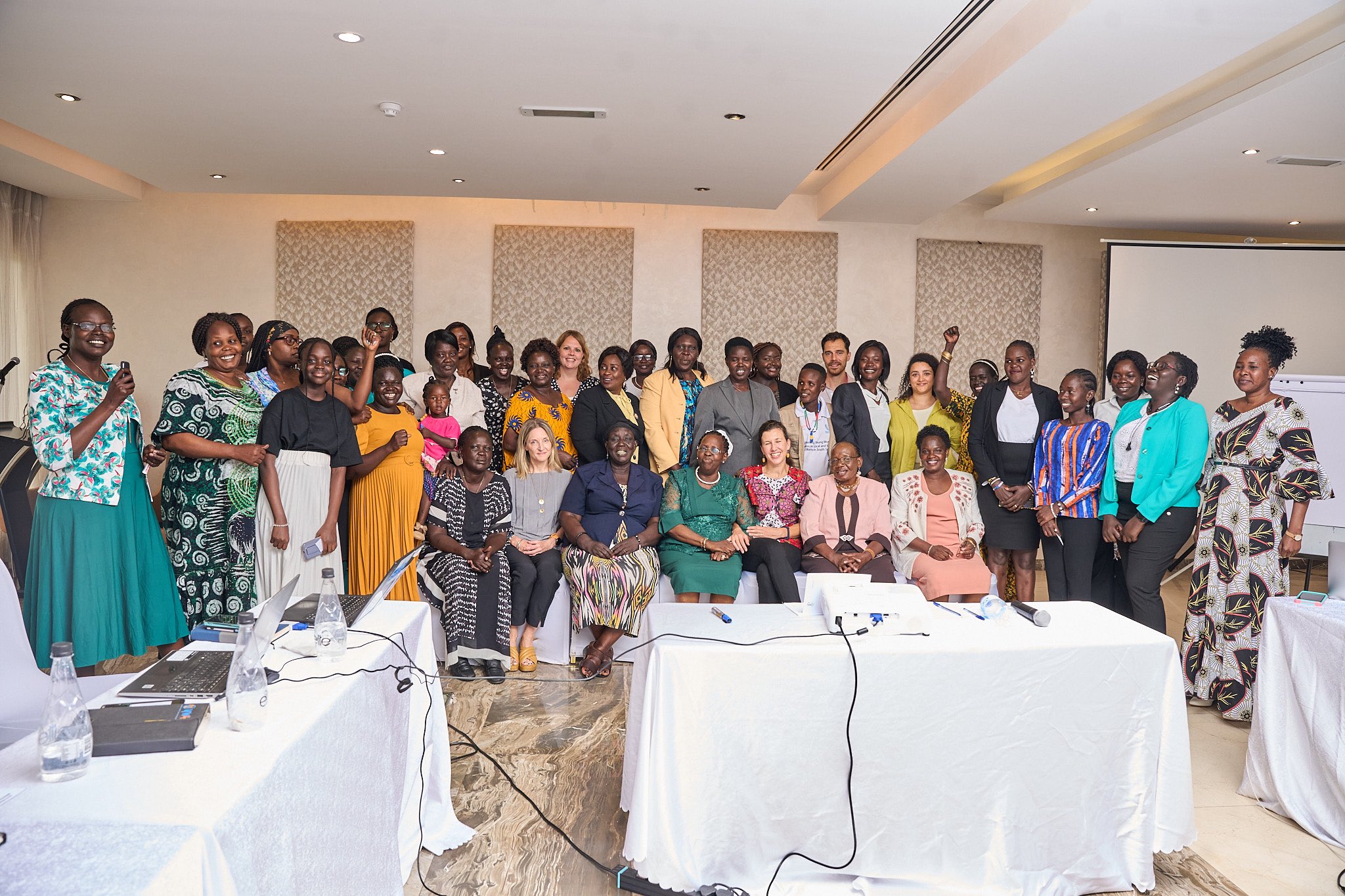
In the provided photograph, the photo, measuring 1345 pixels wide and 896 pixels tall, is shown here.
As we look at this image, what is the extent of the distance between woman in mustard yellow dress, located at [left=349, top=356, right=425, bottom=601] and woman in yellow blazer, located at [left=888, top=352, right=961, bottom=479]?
2.89m

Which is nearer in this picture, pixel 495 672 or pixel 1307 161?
pixel 495 672

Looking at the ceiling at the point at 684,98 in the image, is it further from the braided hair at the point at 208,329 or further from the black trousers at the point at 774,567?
the black trousers at the point at 774,567

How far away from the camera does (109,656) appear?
11.8ft

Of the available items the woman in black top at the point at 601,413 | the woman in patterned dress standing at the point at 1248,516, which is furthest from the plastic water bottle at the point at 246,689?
the woman in patterned dress standing at the point at 1248,516

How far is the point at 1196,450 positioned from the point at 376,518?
417cm

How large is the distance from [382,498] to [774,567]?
6.83ft

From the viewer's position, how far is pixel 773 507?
5043 millimetres

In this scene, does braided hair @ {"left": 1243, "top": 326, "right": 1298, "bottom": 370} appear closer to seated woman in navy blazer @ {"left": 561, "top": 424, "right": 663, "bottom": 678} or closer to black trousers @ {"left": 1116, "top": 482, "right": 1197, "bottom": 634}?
black trousers @ {"left": 1116, "top": 482, "right": 1197, "bottom": 634}

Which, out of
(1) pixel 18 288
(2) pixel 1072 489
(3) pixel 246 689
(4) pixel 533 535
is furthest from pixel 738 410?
(1) pixel 18 288

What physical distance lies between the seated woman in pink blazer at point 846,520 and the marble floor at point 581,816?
1353 mm

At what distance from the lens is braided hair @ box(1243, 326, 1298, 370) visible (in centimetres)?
416

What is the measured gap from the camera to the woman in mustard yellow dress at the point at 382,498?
15.3ft

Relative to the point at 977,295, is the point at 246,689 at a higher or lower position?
lower

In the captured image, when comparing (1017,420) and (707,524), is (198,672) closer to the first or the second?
(707,524)
